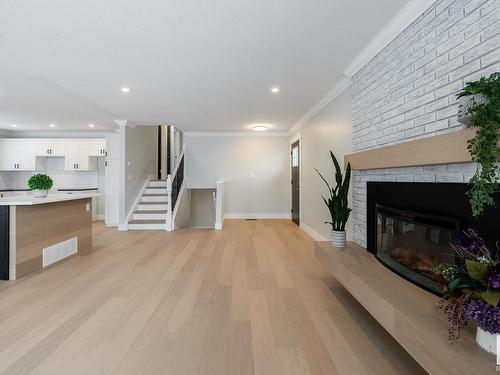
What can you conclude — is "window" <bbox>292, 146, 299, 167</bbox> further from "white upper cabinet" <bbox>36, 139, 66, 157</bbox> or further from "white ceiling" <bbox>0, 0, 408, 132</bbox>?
"white upper cabinet" <bbox>36, 139, 66, 157</bbox>

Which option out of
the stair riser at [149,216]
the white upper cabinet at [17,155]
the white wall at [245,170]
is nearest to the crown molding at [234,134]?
the white wall at [245,170]

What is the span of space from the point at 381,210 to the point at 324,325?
113 cm

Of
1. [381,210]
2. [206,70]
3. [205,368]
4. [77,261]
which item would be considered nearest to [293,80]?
[206,70]

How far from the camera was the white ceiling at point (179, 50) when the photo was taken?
79.3 inches

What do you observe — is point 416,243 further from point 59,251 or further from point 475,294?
point 59,251

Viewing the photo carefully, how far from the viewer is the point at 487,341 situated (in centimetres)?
109

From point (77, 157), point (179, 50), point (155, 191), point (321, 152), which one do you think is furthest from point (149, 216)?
point (179, 50)

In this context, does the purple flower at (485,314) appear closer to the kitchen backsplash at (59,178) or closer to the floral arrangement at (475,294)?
the floral arrangement at (475,294)

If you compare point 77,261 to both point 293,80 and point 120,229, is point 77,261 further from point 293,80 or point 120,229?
point 293,80

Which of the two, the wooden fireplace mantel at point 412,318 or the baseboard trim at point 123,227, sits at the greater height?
the wooden fireplace mantel at point 412,318

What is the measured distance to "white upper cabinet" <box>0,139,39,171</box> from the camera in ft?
21.5

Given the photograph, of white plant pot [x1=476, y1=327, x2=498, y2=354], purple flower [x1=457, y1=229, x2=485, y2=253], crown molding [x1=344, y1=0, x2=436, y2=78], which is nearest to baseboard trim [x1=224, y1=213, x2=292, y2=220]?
crown molding [x1=344, y1=0, x2=436, y2=78]

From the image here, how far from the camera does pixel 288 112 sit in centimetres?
505

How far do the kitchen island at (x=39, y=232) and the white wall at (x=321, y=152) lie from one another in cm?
379
